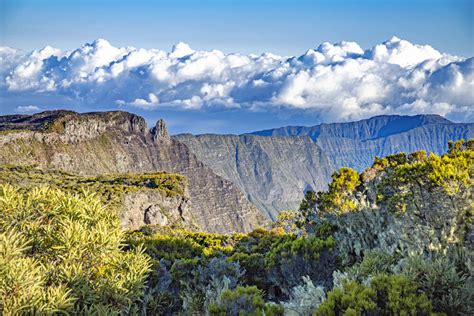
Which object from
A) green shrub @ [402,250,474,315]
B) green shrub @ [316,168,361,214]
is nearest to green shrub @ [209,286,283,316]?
green shrub @ [402,250,474,315]

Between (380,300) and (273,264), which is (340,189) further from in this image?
(380,300)

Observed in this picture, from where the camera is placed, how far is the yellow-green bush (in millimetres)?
10000

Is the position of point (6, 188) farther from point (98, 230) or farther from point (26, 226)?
point (98, 230)

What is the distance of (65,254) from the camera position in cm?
1135

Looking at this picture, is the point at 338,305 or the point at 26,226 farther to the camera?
the point at 26,226

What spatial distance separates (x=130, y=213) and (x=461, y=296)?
359 ft

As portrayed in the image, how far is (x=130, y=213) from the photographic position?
374 ft

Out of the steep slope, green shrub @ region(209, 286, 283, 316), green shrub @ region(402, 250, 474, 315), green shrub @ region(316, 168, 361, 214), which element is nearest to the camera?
green shrub @ region(402, 250, 474, 315)

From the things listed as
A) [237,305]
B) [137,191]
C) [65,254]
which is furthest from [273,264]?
[137,191]

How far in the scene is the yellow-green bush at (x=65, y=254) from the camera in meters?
10.0

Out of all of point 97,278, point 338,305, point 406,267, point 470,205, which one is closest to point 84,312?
point 97,278

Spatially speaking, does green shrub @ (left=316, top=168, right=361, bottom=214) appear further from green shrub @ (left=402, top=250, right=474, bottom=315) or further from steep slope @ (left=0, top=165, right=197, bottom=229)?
steep slope @ (left=0, top=165, right=197, bottom=229)

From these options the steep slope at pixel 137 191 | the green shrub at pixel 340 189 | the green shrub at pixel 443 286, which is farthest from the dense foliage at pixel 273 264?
the steep slope at pixel 137 191

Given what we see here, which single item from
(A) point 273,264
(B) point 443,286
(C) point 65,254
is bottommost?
(A) point 273,264
